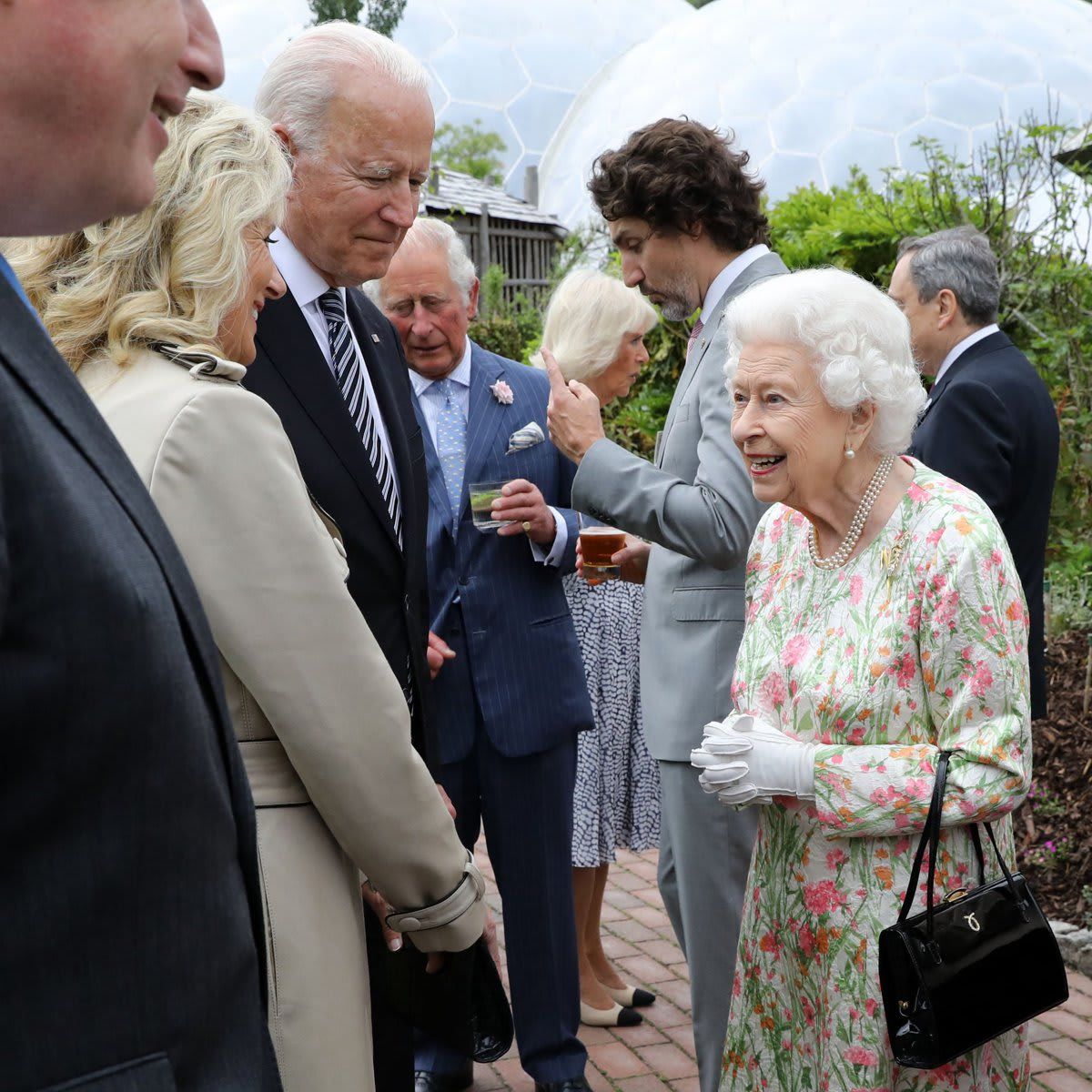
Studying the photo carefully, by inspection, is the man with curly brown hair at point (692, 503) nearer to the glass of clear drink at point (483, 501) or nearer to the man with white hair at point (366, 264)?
the glass of clear drink at point (483, 501)

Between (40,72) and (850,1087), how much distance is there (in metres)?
2.16

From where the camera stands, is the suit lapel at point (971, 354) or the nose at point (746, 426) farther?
the suit lapel at point (971, 354)

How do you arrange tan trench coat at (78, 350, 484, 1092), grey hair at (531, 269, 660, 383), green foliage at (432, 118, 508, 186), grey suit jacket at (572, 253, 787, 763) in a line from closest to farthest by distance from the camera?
tan trench coat at (78, 350, 484, 1092) → grey suit jacket at (572, 253, 787, 763) → grey hair at (531, 269, 660, 383) → green foliage at (432, 118, 508, 186)

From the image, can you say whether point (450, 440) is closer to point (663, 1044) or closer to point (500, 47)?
point (663, 1044)

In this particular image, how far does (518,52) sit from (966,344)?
28336 millimetres

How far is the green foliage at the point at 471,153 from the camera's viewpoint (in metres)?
26.4

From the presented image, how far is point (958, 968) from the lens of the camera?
219cm

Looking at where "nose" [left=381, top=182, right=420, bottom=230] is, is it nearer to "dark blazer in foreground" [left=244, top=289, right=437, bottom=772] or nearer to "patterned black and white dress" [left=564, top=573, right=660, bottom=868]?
"dark blazer in foreground" [left=244, top=289, right=437, bottom=772]

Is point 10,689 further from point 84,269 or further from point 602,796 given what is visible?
point 602,796

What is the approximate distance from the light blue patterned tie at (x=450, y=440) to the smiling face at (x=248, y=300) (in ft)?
5.38

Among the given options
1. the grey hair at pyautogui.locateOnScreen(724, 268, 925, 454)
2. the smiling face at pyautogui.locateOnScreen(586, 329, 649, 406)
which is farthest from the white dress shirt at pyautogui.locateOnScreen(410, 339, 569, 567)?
the grey hair at pyautogui.locateOnScreen(724, 268, 925, 454)

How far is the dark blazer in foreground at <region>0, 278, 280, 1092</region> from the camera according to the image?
3.07 ft

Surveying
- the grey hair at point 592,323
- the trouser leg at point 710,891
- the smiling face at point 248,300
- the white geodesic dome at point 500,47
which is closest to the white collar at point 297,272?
the smiling face at point 248,300

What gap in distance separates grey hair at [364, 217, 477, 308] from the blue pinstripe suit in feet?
1.14
